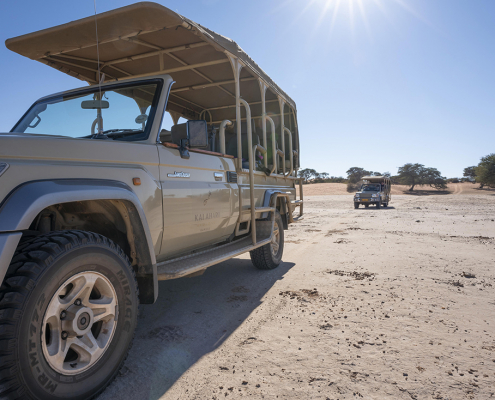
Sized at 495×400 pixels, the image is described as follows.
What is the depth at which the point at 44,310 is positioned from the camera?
67.4 inches

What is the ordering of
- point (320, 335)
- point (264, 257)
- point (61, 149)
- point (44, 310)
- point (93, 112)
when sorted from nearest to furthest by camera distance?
point (44, 310) → point (61, 149) → point (320, 335) → point (93, 112) → point (264, 257)

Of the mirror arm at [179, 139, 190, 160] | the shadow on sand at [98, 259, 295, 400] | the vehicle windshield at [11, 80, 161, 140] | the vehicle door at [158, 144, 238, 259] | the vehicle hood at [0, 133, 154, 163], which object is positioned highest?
the vehicle windshield at [11, 80, 161, 140]

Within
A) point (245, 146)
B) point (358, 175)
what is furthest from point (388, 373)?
point (358, 175)

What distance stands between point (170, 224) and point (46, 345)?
4.30 ft

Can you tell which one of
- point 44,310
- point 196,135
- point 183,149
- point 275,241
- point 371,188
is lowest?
point 275,241

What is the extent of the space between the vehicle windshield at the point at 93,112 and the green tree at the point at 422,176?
231 ft

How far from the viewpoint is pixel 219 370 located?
2369mm

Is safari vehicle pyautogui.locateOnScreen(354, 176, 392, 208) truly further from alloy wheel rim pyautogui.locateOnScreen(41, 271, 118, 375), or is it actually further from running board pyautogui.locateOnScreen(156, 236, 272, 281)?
alloy wheel rim pyautogui.locateOnScreen(41, 271, 118, 375)

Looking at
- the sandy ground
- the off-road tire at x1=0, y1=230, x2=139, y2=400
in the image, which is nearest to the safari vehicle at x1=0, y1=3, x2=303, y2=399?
the off-road tire at x1=0, y1=230, x2=139, y2=400

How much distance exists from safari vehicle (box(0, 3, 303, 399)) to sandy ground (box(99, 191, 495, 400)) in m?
0.52

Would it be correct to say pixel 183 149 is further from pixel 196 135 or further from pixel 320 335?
pixel 320 335

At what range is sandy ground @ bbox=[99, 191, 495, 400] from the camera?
216 cm

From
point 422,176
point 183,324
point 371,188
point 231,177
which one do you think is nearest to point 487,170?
point 422,176

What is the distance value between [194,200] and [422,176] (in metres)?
72.4
